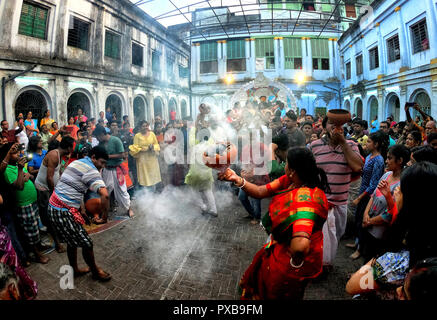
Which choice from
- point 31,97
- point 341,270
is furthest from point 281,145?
point 31,97

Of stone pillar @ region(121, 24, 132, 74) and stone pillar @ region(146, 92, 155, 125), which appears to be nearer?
stone pillar @ region(121, 24, 132, 74)

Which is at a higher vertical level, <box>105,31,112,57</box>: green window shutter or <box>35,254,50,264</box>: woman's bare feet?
<box>105,31,112,57</box>: green window shutter

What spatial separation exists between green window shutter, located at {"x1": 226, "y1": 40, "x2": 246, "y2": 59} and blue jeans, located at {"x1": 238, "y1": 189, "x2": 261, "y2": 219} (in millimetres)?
20549

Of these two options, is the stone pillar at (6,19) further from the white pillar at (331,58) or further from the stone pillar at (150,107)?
the white pillar at (331,58)

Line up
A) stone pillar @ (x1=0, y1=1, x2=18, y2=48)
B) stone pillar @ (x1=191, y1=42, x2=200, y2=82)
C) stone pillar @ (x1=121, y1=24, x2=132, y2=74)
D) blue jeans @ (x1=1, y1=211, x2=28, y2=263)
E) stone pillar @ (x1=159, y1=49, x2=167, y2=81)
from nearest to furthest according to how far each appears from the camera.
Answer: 1. blue jeans @ (x1=1, y1=211, x2=28, y2=263)
2. stone pillar @ (x1=0, y1=1, x2=18, y2=48)
3. stone pillar @ (x1=121, y1=24, x2=132, y2=74)
4. stone pillar @ (x1=159, y1=49, x2=167, y2=81)
5. stone pillar @ (x1=191, y1=42, x2=200, y2=82)

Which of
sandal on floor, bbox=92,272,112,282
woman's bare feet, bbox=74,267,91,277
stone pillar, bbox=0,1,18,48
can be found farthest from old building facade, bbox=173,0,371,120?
sandal on floor, bbox=92,272,112,282

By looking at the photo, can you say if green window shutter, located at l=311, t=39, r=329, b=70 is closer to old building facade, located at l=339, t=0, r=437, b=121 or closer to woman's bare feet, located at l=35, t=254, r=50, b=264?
old building facade, located at l=339, t=0, r=437, b=121

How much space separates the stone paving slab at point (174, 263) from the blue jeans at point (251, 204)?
25 cm

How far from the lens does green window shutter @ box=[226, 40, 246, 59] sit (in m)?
22.2

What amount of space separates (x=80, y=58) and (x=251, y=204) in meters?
11.9

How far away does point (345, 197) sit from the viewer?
3.07 meters

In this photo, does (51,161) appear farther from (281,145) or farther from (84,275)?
(281,145)

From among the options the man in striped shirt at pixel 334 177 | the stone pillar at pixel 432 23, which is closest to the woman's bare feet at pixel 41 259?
the man in striped shirt at pixel 334 177

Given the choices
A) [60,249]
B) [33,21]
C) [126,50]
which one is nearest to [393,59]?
[126,50]
